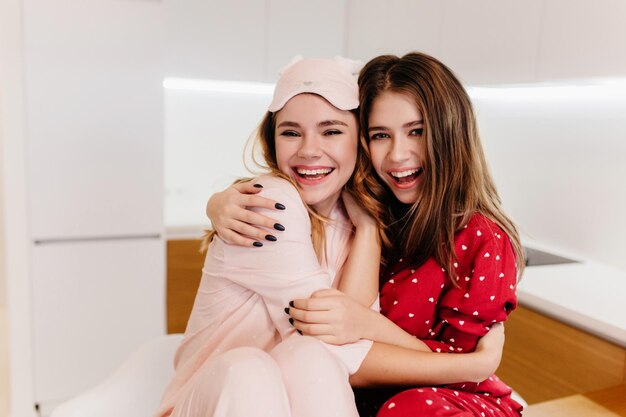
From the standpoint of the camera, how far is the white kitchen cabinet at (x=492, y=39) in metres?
2.02

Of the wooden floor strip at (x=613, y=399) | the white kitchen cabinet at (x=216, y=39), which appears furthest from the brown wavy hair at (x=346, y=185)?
the white kitchen cabinet at (x=216, y=39)

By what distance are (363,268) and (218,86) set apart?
2.15 m

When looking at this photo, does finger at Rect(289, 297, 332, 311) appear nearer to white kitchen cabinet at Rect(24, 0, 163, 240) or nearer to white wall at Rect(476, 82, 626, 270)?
white wall at Rect(476, 82, 626, 270)

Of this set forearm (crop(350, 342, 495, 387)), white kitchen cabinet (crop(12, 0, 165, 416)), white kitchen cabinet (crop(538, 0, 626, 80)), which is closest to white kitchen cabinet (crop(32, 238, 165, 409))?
white kitchen cabinet (crop(12, 0, 165, 416))

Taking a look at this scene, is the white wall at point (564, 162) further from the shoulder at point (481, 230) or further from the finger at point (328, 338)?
the finger at point (328, 338)

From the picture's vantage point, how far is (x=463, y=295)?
114cm

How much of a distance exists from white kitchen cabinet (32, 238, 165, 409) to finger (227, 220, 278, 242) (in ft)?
4.73

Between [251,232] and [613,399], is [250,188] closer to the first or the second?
[251,232]

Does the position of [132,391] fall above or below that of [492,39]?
below

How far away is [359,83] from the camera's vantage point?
1305 millimetres

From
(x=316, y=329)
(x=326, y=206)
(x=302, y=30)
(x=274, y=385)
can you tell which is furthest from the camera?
(x=302, y=30)

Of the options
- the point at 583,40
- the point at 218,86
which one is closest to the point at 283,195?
the point at 583,40

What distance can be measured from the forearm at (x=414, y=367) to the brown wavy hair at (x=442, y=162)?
0.19 m

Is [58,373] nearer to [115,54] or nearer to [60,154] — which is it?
[60,154]
